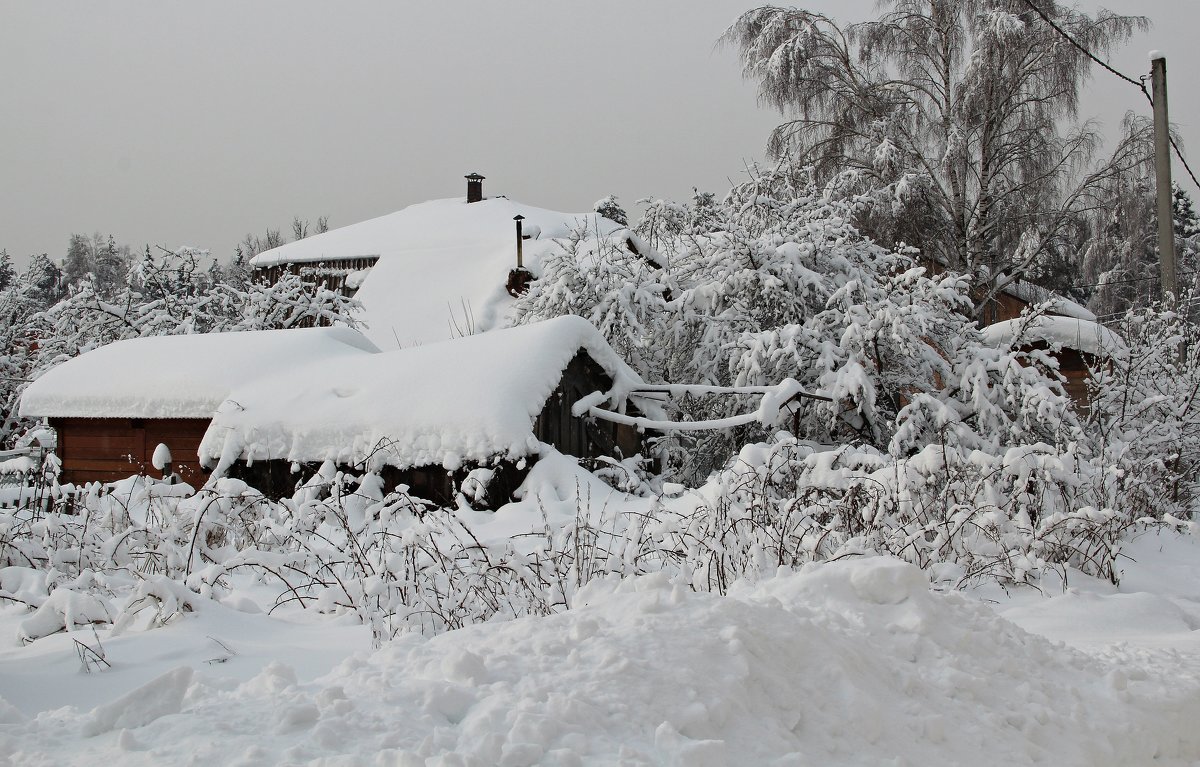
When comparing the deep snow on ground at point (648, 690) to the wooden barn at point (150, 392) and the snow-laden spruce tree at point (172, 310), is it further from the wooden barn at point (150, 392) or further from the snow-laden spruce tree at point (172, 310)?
the snow-laden spruce tree at point (172, 310)

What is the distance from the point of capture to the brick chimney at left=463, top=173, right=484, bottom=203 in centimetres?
2862

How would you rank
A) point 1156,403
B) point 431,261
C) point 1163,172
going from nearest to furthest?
point 1156,403 → point 1163,172 → point 431,261

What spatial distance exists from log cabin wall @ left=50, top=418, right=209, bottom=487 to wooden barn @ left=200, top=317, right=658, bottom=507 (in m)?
1.11

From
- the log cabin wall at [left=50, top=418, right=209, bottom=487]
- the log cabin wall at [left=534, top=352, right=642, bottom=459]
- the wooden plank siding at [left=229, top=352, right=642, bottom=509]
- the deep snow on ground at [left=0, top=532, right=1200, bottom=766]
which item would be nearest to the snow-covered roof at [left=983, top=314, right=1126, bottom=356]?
the wooden plank siding at [left=229, top=352, right=642, bottom=509]

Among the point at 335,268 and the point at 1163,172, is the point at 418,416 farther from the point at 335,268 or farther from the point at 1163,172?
the point at 335,268

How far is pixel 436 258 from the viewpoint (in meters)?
23.8

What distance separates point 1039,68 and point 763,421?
13724 mm

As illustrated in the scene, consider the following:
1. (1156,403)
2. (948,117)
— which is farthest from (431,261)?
(1156,403)

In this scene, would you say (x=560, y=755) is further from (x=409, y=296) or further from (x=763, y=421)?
(x=409, y=296)

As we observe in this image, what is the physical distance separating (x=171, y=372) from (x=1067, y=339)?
38.6 ft

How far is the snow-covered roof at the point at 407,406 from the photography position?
704cm

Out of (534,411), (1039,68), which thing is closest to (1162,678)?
(534,411)

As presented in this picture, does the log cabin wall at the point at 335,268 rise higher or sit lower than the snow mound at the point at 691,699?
higher

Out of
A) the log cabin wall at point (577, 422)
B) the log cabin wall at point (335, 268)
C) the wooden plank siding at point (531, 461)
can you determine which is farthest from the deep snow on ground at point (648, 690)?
the log cabin wall at point (335, 268)
